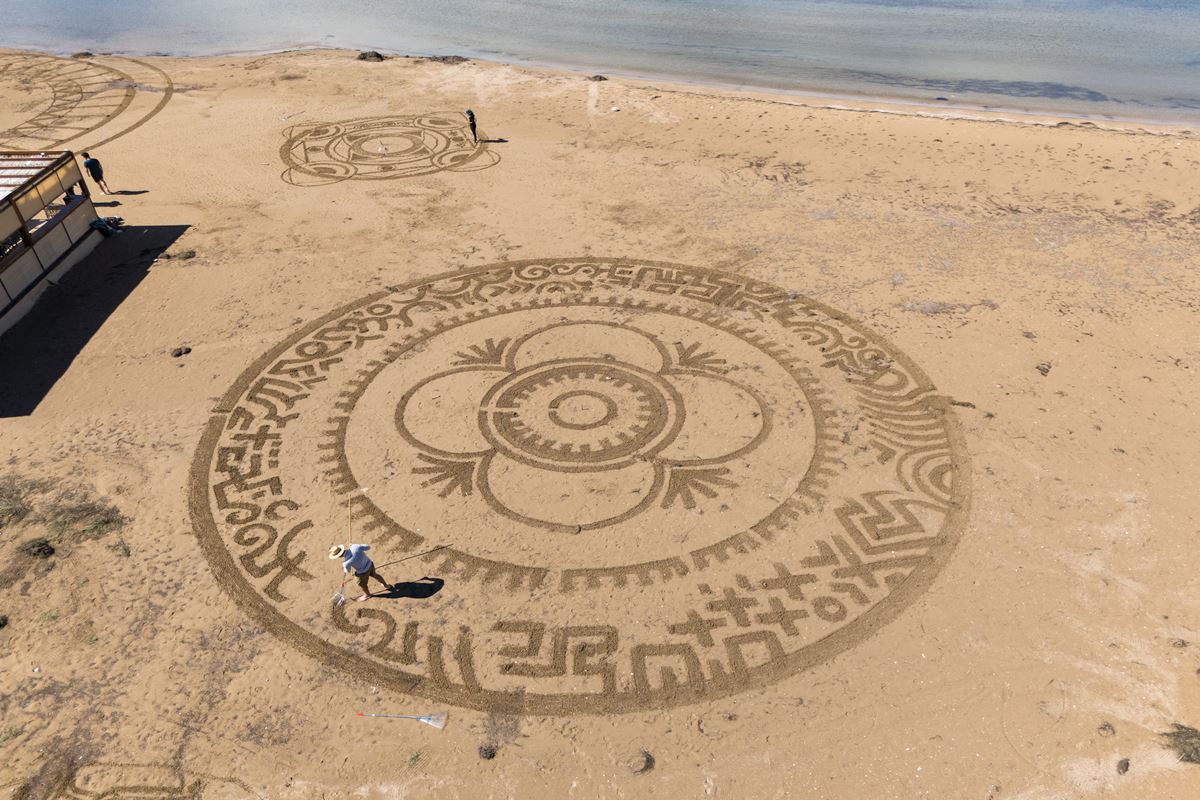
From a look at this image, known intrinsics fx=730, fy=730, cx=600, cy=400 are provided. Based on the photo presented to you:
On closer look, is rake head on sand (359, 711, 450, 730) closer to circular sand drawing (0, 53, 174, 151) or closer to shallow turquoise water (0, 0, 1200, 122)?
circular sand drawing (0, 53, 174, 151)

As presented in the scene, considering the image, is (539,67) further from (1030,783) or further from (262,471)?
(1030,783)

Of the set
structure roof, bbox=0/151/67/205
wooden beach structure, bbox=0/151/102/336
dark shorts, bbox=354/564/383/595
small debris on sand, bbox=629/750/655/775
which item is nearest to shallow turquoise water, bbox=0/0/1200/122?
structure roof, bbox=0/151/67/205

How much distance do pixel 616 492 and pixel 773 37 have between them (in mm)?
62407

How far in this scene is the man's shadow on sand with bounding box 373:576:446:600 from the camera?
14.5m

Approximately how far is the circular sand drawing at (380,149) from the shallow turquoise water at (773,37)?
2342 centimetres

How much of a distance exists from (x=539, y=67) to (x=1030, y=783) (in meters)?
56.5

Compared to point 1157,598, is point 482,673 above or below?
below

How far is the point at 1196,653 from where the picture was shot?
43.1ft

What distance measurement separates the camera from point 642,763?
1182cm

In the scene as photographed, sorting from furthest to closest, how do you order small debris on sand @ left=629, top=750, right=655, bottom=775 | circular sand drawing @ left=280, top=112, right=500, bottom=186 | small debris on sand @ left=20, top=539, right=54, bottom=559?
Result: circular sand drawing @ left=280, top=112, right=500, bottom=186 → small debris on sand @ left=20, top=539, right=54, bottom=559 → small debris on sand @ left=629, top=750, right=655, bottom=775

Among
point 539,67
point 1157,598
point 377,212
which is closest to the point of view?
point 1157,598

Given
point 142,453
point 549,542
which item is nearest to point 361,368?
point 142,453

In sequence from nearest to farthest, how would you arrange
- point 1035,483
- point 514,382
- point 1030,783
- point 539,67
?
point 1030,783, point 1035,483, point 514,382, point 539,67

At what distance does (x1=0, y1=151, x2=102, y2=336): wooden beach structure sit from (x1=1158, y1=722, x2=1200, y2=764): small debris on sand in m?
30.7
